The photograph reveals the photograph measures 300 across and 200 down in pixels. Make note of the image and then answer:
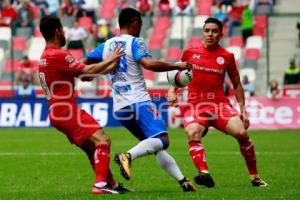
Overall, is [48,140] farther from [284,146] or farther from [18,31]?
[18,31]

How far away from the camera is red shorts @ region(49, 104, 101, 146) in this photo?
13508 millimetres

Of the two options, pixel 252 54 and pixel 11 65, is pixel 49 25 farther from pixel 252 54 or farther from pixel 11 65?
pixel 11 65

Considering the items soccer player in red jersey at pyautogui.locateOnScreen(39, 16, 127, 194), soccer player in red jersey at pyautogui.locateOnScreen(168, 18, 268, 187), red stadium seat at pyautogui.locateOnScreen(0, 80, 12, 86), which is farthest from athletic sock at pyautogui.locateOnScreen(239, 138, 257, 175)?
red stadium seat at pyautogui.locateOnScreen(0, 80, 12, 86)

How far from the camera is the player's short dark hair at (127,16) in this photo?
13.5 metres

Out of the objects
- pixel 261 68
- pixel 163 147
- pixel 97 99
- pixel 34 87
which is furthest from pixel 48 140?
pixel 163 147

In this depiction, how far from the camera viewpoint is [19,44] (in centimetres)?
4025

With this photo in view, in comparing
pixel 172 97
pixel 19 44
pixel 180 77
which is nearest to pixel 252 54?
pixel 19 44

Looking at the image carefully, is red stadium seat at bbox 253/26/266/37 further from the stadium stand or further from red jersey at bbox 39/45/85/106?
red jersey at bbox 39/45/85/106

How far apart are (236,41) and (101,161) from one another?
84.6ft

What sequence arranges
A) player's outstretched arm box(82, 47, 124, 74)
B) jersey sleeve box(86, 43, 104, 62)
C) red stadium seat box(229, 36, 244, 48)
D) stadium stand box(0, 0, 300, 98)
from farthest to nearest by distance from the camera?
red stadium seat box(229, 36, 244, 48)
stadium stand box(0, 0, 300, 98)
jersey sleeve box(86, 43, 104, 62)
player's outstretched arm box(82, 47, 124, 74)

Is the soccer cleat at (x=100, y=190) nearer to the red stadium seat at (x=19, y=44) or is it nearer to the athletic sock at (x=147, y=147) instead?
the athletic sock at (x=147, y=147)

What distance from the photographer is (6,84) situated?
37.7 meters

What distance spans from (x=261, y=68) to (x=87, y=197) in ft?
83.2

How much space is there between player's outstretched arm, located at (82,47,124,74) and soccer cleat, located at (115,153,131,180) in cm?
114
